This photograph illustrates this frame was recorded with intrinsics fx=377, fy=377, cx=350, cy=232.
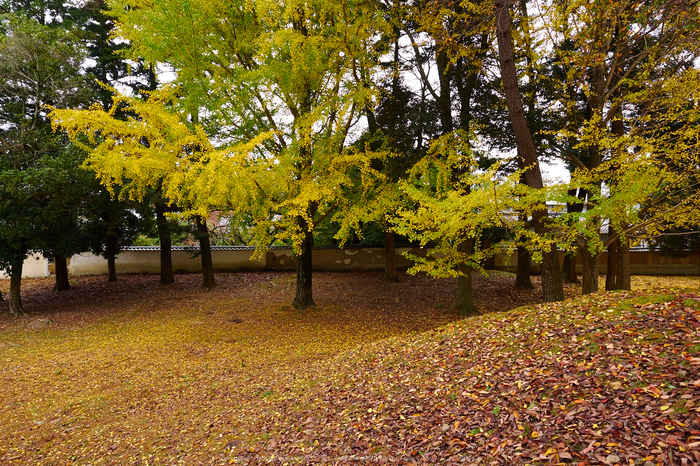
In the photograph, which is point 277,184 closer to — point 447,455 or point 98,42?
point 447,455

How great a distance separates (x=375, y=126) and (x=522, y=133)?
4.28 m

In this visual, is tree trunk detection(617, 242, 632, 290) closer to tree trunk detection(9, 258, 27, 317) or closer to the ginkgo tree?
the ginkgo tree

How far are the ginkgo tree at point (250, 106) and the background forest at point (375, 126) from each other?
0.15ft

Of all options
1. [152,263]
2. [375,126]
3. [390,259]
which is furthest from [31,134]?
[390,259]

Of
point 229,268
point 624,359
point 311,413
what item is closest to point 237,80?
point 311,413

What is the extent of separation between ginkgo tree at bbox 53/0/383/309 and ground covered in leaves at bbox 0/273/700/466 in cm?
286

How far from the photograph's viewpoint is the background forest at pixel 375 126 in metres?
6.17

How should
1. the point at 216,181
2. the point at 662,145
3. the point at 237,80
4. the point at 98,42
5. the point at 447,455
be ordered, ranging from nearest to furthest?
the point at 447,455 → the point at 216,181 → the point at 662,145 → the point at 237,80 → the point at 98,42

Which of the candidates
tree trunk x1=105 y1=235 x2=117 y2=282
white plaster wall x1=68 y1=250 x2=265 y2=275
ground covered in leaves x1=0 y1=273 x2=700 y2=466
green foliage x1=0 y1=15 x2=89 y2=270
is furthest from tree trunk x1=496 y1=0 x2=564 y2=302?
tree trunk x1=105 y1=235 x2=117 y2=282

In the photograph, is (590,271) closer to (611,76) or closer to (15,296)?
(611,76)

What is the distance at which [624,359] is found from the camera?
137 inches

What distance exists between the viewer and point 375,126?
395 inches

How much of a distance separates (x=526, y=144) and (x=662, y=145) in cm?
260

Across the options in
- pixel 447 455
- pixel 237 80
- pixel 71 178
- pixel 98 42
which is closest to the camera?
pixel 447 455
